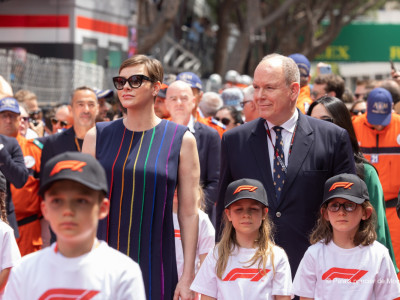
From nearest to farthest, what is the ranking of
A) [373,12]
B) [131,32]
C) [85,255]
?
1. [85,255]
2. [131,32]
3. [373,12]

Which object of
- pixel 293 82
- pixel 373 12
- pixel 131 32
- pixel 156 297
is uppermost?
pixel 373 12

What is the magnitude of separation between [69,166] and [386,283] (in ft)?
8.12

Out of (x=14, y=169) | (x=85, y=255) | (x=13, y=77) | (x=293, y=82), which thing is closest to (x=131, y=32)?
(x=13, y=77)

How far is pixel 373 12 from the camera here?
166 feet

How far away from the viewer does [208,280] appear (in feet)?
16.2

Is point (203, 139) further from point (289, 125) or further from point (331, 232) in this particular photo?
point (331, 232)

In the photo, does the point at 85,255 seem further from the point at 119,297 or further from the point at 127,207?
the point at 127,207

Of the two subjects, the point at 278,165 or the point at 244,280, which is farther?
the point at 278,165

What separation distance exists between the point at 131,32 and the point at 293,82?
23118mm

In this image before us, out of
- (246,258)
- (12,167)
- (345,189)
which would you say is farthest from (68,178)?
(12,167)

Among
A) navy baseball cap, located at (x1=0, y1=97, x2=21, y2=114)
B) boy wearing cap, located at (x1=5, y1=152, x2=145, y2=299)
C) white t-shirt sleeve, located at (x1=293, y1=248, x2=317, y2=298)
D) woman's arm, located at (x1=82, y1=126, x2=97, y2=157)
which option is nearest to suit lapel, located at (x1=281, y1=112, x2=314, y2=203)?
white t-shirt sleeve, located at (x1=293, y1=248, x2=317, y2=298)

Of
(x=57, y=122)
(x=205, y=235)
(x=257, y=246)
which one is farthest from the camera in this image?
(x=57, y=122)

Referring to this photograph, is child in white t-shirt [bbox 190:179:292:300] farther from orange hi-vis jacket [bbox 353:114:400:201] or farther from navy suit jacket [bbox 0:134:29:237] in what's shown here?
orange hi-vis jacket [bbox 353:114:400:201]

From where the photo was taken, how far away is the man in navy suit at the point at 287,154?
509 cm
